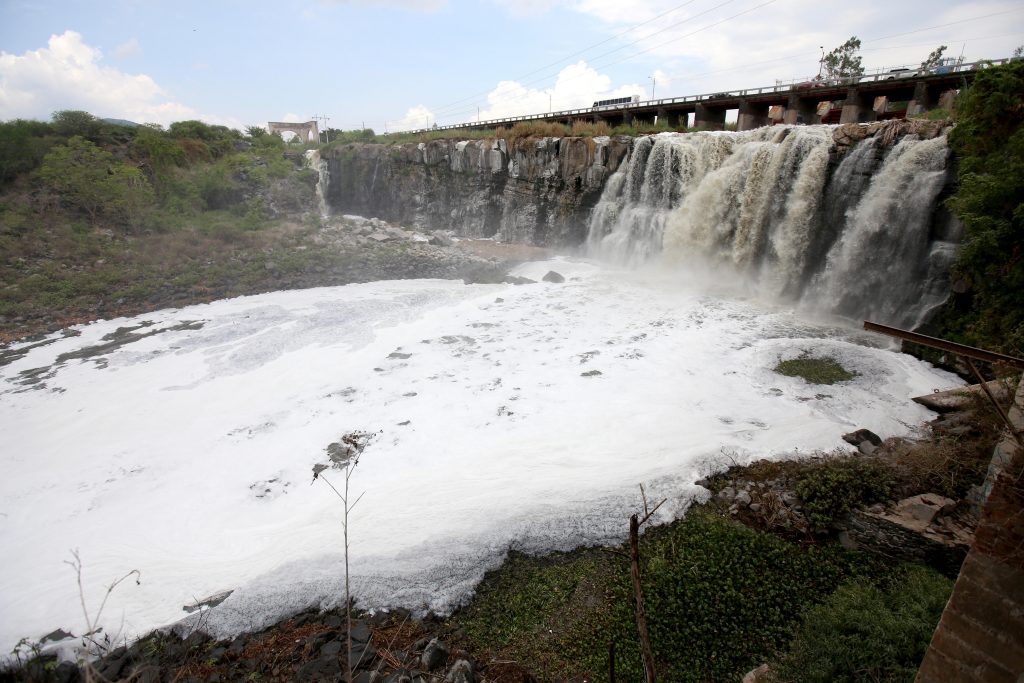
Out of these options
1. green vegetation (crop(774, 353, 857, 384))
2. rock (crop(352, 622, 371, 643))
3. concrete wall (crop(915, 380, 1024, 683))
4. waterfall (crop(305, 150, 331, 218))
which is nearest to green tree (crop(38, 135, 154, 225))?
waterfall (crop(305, 150, 331, 218))

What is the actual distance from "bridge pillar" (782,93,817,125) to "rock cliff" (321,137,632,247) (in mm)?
9051

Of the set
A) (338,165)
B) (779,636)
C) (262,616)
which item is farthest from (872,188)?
(338,165)

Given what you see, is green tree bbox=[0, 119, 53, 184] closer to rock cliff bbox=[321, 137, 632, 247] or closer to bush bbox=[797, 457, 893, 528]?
rock cliff bbox=[321, 137, 632, 247]

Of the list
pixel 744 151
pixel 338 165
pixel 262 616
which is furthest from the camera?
pixel 338 165

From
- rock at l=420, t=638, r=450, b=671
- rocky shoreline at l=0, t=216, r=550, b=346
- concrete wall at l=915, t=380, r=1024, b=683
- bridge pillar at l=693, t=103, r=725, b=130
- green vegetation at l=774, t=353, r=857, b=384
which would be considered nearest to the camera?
concrete wall at l=915, t=380, r=1024, b=683

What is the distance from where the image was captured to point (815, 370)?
10.8 m

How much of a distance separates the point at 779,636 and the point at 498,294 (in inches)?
572

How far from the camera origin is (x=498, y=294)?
18172 millimetres

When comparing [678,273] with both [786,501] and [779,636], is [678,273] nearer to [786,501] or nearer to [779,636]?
[786,501]

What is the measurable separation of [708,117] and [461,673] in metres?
30.6

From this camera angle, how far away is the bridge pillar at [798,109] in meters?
23.7

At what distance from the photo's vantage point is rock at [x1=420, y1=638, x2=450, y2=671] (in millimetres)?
4758

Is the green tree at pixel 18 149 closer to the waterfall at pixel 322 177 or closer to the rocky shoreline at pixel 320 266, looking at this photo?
the rocky shoreline at pixel 320 266

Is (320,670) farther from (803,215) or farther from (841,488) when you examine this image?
(803,215)
